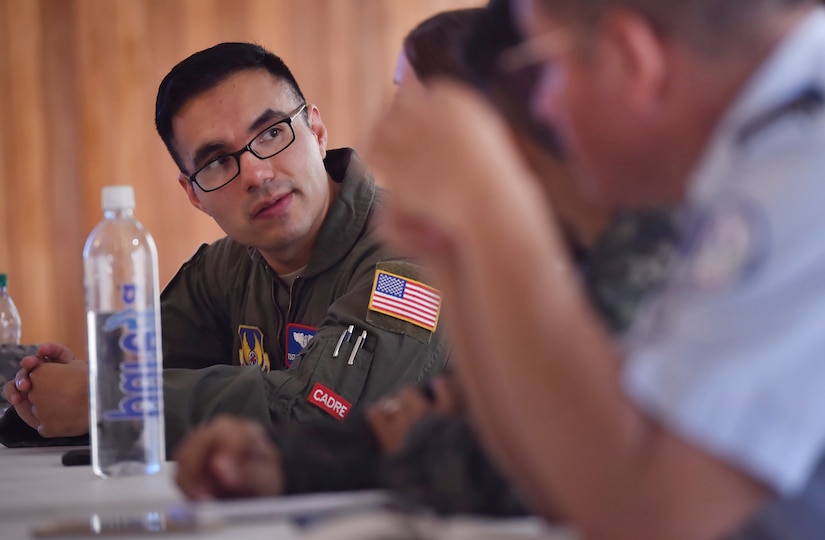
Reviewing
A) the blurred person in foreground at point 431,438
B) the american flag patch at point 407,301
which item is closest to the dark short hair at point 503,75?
the blurred person in foreground at point 431,438

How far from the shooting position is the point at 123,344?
113 cm

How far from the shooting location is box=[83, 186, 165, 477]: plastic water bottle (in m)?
1.12

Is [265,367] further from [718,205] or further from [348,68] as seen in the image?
[348,68]

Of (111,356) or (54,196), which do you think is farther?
(54,196)

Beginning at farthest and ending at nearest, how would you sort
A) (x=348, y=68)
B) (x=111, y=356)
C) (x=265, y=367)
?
(x=348, y=68)
(x=265, y=367)
(x=111, y=356)

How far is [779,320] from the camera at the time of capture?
549 millimetres

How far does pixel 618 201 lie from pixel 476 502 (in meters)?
0.26

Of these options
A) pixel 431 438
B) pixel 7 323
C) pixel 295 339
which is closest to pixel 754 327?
pixel 431 438

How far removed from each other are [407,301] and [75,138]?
311 centimetres

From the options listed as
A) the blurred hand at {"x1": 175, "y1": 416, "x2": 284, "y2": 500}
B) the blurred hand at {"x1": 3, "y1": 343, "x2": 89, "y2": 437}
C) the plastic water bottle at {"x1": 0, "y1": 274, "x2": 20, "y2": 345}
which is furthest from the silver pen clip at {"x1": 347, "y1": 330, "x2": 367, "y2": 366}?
the plastic water bottle at {"x1": 0, "y1": 274, "x2": 20, "y2": 345}

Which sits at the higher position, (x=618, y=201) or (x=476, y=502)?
(x=618, y=201)

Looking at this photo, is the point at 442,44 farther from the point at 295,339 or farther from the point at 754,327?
the point at 295,339

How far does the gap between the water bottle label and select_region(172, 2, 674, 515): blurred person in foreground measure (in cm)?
25

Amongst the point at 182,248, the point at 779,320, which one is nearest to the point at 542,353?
the point at 779,320
